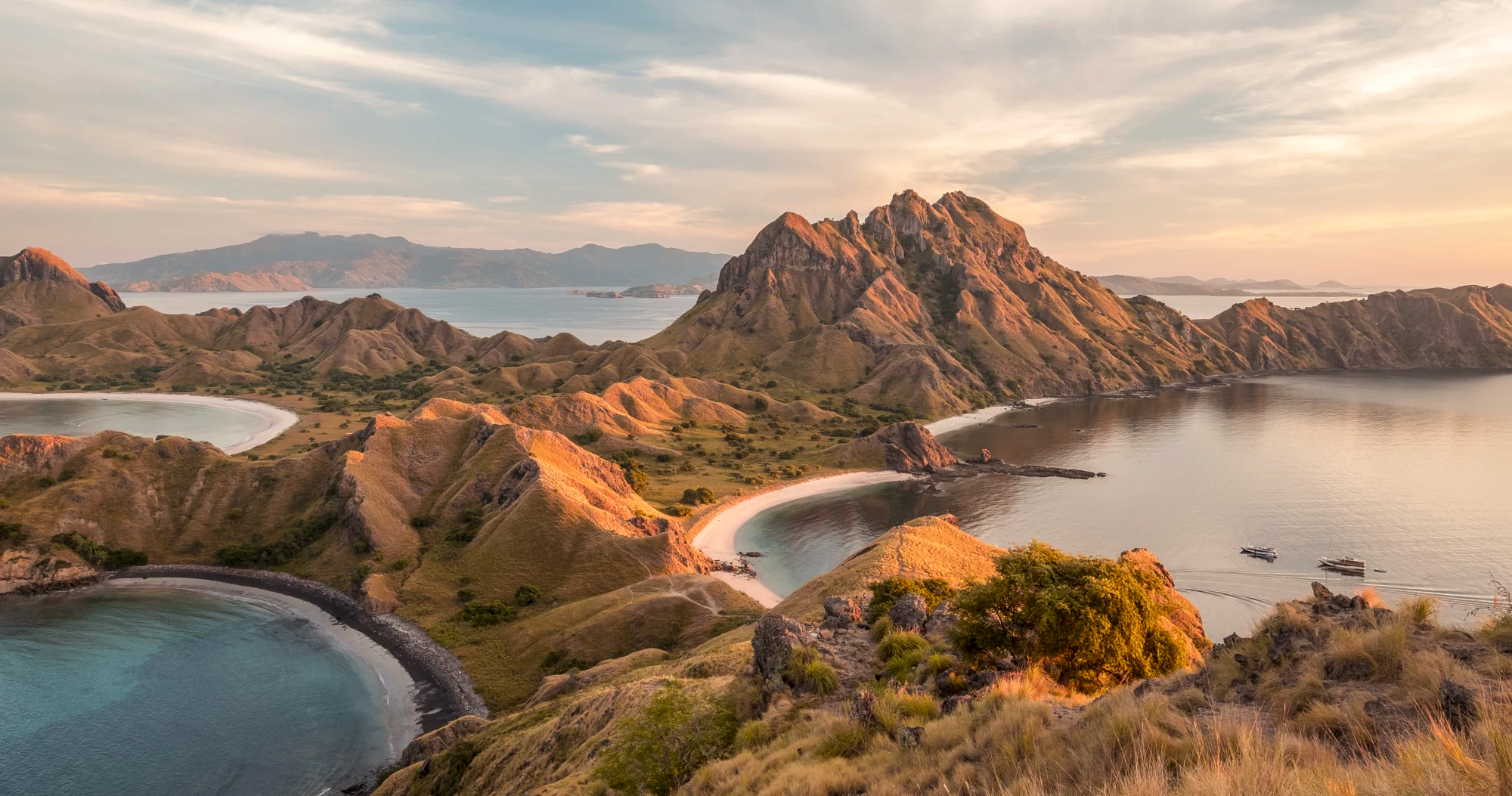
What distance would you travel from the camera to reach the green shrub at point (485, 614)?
76.4 m

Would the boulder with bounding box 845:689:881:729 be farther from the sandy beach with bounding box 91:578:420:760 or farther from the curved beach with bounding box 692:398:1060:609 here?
the curved beach with bounding box 692:398:1060:609

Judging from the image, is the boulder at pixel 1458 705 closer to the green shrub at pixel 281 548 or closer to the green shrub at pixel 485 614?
the green shrub at pixel 485 614

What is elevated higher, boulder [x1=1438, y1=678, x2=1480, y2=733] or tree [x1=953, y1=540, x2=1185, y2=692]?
boulder [x1=1438, y1=678, x2=1480, y2=733]

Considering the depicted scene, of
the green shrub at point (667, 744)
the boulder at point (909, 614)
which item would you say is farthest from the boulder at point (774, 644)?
the boulder at point (909, 614)

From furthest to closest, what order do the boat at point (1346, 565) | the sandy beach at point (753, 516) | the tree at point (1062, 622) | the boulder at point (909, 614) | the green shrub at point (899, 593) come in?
the sandy beach at point (753, 516), the boat at point (1346, 565), the green shrub at point (899, 593), the boulder at point (909, 614), the tree at point (1062, 622)

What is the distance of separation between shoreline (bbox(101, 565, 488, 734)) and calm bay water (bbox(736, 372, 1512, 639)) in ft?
147

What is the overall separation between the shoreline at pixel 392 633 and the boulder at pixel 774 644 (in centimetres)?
4048

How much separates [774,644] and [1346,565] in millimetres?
103848

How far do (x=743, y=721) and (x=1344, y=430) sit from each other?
232 metres

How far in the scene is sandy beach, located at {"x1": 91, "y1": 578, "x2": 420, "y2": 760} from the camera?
201ft

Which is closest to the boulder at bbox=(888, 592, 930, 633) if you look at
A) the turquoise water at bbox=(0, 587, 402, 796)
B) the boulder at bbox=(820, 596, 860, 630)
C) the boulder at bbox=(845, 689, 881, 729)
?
the boulder at bbox=(820, 596, 860, 630)

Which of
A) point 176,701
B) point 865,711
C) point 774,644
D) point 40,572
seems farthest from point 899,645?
point 40,572

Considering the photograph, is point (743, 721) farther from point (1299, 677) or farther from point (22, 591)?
point (22, 591)

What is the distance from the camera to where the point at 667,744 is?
90.1 ft
